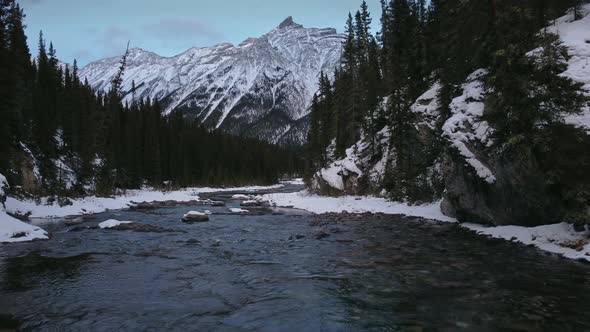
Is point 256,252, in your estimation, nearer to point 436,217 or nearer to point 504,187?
point 504,187

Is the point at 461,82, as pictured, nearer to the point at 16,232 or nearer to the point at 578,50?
the point at 578,50

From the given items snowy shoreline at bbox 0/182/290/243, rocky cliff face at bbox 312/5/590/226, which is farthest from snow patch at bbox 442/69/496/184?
snowy shoreline at bbox 0/182/290/243

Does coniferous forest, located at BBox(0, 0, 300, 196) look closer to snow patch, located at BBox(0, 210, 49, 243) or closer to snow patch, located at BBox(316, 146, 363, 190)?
snow patch, located at BBox(0, 210, 49, 243)

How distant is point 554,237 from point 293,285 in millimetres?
9884

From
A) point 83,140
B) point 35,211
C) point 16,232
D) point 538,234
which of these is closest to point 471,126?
point 538,234

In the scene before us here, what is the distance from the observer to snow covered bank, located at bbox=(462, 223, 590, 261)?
12.4 m

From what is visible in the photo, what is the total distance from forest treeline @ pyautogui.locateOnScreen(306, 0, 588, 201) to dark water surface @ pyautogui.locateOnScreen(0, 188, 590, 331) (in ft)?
17.0

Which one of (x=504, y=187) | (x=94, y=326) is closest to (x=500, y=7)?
(x=504, y=187)

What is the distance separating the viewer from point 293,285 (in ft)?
35.1

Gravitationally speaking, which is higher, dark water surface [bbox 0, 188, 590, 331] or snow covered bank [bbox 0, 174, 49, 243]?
snow covered bank [bbox 0, 174, 49, 243]

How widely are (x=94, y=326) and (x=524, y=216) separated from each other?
625 inches

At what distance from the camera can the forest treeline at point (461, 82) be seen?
50.2ft

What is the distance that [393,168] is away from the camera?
35781 mm

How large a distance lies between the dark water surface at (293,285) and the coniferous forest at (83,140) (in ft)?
75.6
